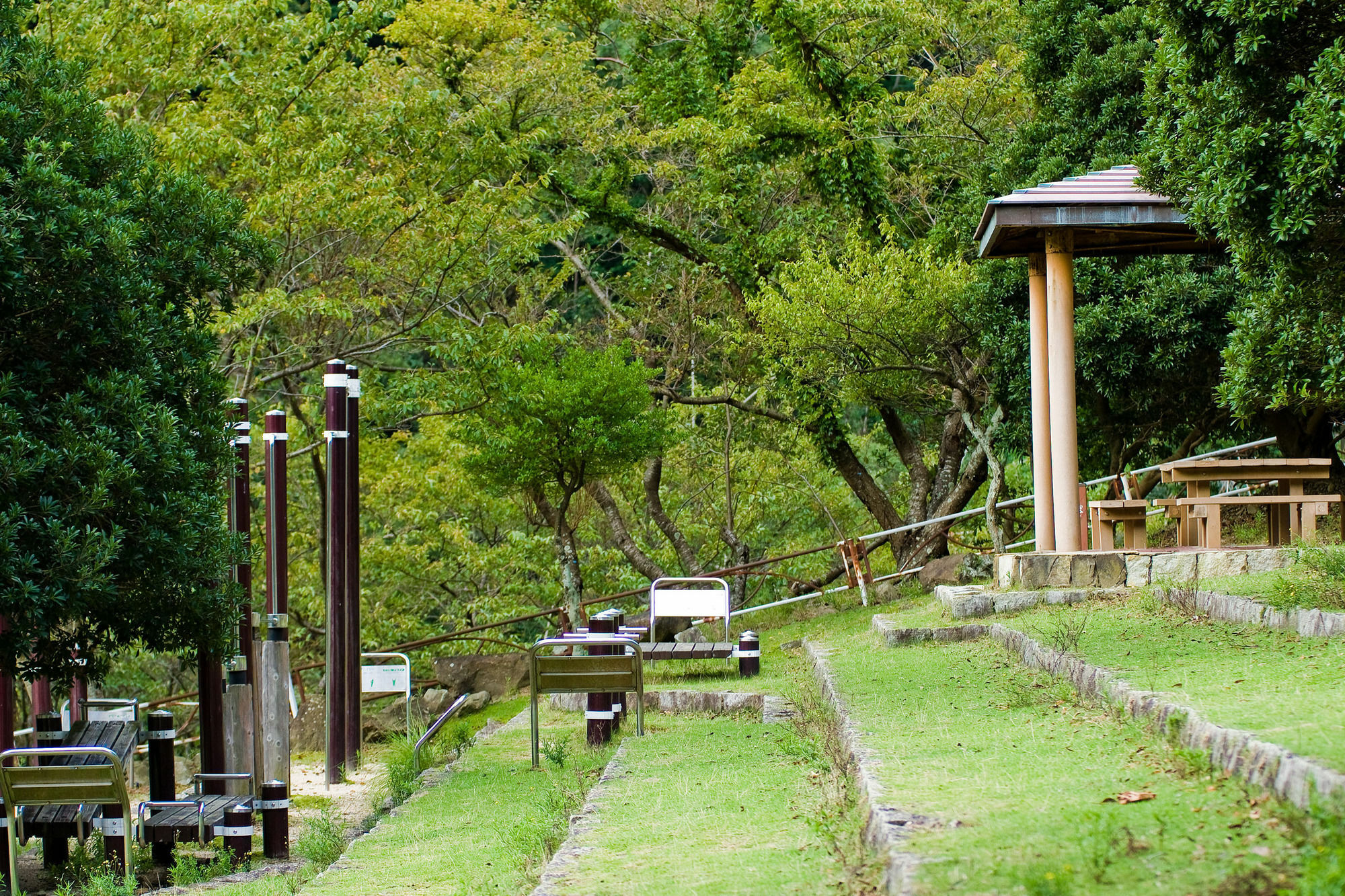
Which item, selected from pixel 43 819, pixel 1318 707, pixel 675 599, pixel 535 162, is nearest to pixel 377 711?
pixel 675 599

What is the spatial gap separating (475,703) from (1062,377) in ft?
25.6

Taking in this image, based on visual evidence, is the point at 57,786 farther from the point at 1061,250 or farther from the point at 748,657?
the point at 1061,250

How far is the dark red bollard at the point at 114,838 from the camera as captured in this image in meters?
7.25

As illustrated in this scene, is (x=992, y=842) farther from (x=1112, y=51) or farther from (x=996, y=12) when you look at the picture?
(x=996, y=12)

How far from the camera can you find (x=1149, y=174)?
30.0 ft

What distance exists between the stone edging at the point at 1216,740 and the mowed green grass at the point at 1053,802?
0.26 ft

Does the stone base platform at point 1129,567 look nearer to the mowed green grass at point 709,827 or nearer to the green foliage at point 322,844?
the mowed green grass at point 709,827

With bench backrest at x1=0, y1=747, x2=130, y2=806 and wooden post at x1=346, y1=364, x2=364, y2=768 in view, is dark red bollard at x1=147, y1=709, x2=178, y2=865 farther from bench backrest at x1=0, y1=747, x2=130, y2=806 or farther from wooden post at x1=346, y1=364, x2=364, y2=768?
wooden post at x1=346, y1=364, x2=364, y2=768

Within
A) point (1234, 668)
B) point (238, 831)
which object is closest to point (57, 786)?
point (238, 831)

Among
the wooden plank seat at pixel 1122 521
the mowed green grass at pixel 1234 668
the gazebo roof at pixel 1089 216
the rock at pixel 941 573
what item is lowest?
the rock at pixel 941 573

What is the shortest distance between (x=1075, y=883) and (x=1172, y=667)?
340 centimetres

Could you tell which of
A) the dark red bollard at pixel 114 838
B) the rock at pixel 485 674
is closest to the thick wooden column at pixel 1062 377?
the rock at pixel 485 674

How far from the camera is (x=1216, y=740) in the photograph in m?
4.45

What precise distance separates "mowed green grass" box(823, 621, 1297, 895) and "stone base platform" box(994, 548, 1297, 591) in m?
3.49
